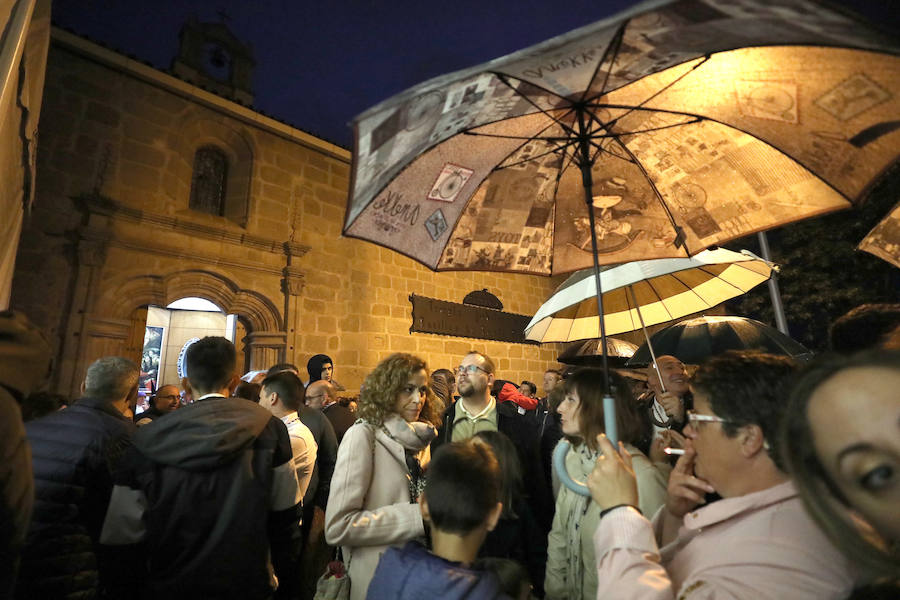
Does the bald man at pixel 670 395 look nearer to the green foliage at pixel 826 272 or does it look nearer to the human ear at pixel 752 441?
the human ear at pixel 752 441

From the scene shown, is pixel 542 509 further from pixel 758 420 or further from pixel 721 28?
pixel 721 28

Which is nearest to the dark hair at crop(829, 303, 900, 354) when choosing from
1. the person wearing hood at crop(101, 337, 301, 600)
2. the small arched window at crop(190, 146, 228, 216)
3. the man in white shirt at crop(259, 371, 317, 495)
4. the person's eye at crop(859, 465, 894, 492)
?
the person's eye at crop(859, 465, 894, 492)

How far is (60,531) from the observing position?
1931 millimetres

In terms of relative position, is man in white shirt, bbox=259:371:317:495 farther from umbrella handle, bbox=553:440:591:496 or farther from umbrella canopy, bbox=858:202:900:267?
umbrella canopy, bbox=858:202:900:267

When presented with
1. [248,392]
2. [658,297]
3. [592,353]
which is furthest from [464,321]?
[658,297]

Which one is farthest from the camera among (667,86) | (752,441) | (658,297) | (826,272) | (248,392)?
(826,272)

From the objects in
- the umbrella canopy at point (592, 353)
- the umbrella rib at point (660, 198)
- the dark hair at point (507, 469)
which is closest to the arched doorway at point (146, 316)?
the umbrella canopy at point (592, 353)

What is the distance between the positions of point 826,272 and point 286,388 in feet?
51.1

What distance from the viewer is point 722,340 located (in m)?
3.85

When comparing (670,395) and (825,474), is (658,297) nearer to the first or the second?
(670,395)

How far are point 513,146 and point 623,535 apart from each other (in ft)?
5.61

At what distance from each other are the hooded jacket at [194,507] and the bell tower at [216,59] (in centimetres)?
887

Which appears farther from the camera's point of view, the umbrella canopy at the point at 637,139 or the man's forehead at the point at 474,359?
the man's forehead at the point at 474,359

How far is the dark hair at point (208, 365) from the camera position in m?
2.31
